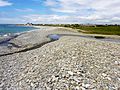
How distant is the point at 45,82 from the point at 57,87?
126 centimetres

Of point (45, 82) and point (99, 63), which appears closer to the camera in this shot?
point (45, 82)

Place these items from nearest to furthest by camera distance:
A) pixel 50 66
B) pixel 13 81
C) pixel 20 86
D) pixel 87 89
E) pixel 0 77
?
pixel 87 89 → pixel 20 86 → pixel 13 81 → pixel 0 77 → pixel 50 66

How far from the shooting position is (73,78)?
12.8 m

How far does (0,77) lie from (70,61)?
20.9 feet

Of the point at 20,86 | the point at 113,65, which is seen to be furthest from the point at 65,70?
the point at 113,65

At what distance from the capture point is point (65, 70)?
566 inches

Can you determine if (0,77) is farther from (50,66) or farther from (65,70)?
(65,70)

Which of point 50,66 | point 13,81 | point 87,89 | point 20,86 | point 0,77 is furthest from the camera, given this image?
point 50,66

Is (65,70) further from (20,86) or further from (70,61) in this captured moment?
(20,86)

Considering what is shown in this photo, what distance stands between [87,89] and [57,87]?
1950mm

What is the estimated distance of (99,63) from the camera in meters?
16.6

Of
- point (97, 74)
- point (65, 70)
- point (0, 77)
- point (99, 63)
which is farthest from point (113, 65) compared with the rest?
point (0, 77)

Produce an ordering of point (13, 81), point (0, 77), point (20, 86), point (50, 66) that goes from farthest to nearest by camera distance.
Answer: point (50, 66)
point (0, 77)
point (13, 81)
point (20, 86)

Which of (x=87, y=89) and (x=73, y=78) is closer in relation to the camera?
(x=87, y=89)
